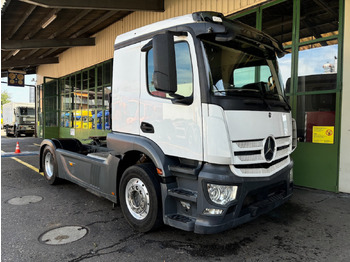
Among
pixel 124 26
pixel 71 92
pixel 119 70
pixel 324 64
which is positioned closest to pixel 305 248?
pixel 119 70

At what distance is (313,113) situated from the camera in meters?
5.77

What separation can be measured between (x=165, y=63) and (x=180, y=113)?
61 cm

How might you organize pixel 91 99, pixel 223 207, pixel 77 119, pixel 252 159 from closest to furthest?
pixel 223 207, pixel 252 159, pixel 91 99, pixel 77 119

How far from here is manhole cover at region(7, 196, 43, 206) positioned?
15.8 feet

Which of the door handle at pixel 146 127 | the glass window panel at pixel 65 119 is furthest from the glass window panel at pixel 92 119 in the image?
the door handle at pixel 146 127

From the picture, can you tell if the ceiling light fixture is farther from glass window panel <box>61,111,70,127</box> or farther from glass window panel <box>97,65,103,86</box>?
glass window panel <box>61,111,70,127</box>

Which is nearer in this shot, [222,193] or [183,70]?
[222,193]

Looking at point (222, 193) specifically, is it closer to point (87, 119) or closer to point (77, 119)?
point (87, 119)

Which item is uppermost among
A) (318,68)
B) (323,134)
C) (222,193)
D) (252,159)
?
(318,68)

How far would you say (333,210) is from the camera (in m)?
4.49

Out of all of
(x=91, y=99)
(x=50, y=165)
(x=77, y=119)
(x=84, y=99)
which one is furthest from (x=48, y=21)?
(x=50, y=165)

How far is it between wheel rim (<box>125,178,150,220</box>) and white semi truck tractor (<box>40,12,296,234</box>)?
1 cm

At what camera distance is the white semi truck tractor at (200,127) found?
2.83 meters

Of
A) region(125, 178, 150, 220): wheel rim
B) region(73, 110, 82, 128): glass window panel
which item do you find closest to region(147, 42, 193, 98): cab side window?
region(125, 178, 150, 220): wheel rim
